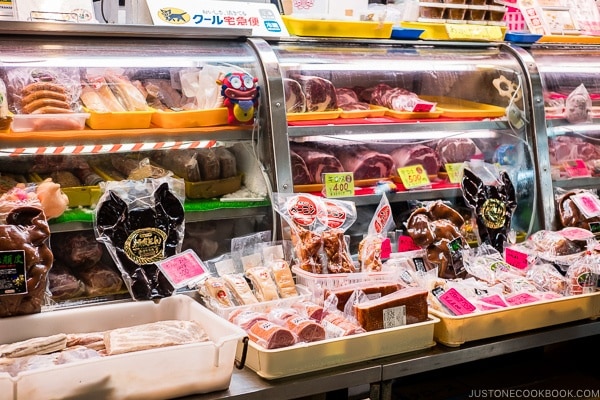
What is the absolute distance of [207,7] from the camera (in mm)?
3512

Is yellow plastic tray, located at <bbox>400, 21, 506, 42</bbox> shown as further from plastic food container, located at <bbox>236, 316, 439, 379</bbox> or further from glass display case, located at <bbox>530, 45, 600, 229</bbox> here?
plastic food container, located at <bbox>236, 316, 439, 379</bbox>

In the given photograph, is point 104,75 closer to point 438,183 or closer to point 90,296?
point 90,296

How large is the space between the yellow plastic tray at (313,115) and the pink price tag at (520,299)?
3.94 ft

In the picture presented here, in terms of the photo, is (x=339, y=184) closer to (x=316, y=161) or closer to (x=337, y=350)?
(x=316, y=161)

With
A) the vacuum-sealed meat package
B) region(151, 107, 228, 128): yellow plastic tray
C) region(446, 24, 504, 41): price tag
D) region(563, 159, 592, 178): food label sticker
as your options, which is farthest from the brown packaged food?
region(563, 159, 592, 178): food label sticker

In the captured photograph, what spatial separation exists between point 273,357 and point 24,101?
1473mm

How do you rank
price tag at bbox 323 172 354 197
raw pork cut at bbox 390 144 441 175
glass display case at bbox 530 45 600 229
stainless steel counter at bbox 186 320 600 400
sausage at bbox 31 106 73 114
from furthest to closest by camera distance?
glass display case at bbox 530 45 600 229 → raw pork cut at bbox 390 144 441 175 → price tag at bbox 323 172 354 197 → sausage at bbox 31 106 73 114 → stainless steel counter at bbox 186 320 600 400

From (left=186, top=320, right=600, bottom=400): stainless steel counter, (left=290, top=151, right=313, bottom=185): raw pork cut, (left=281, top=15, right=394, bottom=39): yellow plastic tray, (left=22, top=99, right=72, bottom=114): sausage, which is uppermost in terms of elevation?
(left=281, top=15, right=394, bottom=39): yellow plastic tray

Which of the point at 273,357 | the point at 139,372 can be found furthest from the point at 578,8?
the point at 139,372

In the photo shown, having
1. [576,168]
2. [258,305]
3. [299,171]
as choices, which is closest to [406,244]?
[299,171]

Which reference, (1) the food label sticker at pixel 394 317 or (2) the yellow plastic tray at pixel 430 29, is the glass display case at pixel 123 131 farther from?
(2) the yellow plastic tray at pixel 430 29

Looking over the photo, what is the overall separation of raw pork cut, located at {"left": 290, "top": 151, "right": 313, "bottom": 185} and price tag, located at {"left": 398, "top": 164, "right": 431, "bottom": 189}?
1.70ft

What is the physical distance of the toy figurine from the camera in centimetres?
318

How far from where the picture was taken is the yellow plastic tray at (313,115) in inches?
136
